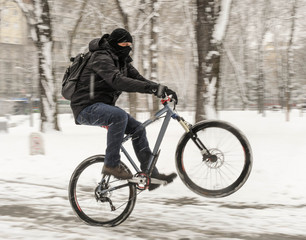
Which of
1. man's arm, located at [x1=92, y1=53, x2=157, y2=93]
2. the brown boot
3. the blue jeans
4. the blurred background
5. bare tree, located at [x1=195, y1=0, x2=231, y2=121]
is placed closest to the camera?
man's arm, located at [x1=92, y1=53, x2=157, y2=93]

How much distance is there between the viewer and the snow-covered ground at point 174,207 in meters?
3.87

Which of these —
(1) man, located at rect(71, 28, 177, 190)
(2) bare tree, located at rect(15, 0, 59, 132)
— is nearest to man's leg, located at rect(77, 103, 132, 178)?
(1) man, located at rect(71, 28, 177, 190)

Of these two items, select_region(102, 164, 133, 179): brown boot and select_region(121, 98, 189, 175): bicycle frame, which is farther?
select_region(121, 98, 189, 175): bicycle frame

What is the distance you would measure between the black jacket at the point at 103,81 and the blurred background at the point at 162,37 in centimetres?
487

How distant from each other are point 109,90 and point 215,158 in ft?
4.54

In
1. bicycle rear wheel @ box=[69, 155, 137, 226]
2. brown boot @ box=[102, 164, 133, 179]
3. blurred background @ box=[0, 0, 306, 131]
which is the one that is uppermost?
blurred background @ box=[0, 0, 306, 131]

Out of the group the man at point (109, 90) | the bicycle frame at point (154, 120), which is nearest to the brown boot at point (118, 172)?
the man at point (109, 90)

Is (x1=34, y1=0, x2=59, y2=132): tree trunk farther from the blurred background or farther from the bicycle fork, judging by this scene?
the bicycle fork

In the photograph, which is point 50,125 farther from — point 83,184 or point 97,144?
point 83,184

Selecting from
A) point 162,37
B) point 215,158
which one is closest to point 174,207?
point 215,158

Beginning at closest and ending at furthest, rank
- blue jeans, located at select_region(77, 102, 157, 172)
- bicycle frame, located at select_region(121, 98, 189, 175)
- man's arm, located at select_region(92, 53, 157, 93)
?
1. man's arm, located at select_region(92, 53, 157, 93)
2. blue jeans, located at select_region(77, 102, 157, 172)
3. bicycle frame, located at select_region(121, 98, 189, 175)

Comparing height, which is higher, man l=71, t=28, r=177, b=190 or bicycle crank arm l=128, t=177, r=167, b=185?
man l=71, t=28, r=177, b=190

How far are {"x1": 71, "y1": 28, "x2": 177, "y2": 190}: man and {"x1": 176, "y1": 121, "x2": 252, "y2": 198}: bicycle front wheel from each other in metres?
0.36

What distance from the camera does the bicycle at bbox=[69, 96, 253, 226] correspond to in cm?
416
